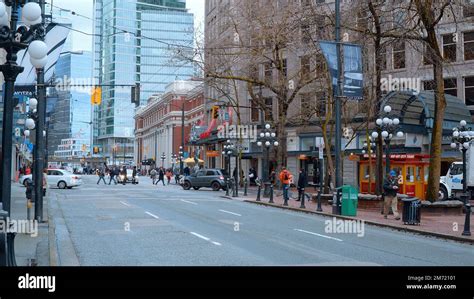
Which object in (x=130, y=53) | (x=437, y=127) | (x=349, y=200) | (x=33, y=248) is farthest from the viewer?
(x=130, y=53)

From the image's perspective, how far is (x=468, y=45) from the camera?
40250 mm

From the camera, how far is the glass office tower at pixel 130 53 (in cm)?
5528

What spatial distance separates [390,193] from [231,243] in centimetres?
936

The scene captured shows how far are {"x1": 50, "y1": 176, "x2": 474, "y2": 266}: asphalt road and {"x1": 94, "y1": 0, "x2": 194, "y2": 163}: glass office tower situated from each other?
1075cm

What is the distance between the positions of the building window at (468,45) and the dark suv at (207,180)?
67.9 feet

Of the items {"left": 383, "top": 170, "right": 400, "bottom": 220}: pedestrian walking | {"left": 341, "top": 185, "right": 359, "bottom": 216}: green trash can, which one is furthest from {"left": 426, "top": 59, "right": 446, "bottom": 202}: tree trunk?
{"left": 341, "top": 185, "right": 359, "bottom": 216}: green trash can

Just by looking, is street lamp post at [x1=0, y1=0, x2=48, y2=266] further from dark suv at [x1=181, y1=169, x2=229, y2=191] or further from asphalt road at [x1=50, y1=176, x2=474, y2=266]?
dark suv at [x1=181, y1=169, x2=229, y2=191]

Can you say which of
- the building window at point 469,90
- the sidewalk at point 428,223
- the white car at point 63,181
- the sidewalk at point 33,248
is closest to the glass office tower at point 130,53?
the white car at point 63,181

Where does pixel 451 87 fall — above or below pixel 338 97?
above

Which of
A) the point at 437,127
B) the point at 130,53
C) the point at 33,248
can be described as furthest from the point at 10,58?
the point at 130,53

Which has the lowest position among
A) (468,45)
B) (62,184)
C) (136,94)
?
(62,184)
